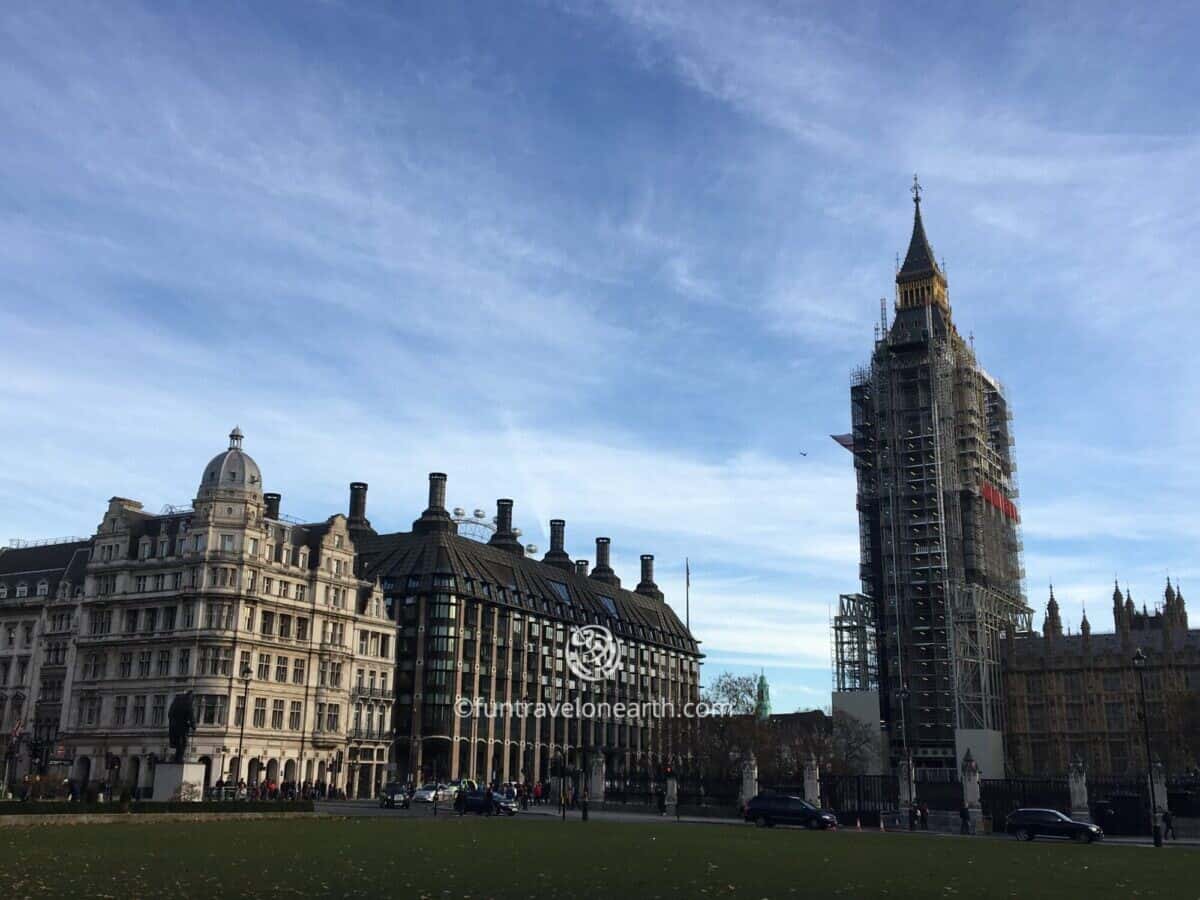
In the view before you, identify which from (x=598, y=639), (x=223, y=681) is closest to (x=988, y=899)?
(x=223, y=681)

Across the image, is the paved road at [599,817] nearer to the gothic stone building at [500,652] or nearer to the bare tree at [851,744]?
the gothic stone building at [500,652]

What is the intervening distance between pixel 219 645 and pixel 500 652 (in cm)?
4050

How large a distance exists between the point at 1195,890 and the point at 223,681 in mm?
72529

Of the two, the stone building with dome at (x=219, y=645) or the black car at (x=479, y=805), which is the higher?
the stone building with dome at (x=219, y=645)

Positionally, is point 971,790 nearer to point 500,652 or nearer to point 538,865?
point 538,865

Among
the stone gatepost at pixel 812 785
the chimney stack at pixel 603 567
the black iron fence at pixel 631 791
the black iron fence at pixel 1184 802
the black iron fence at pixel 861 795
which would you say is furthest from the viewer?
the chimney stack at pixel 603 567

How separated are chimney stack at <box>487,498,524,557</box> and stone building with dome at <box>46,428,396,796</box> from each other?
42.6 metres

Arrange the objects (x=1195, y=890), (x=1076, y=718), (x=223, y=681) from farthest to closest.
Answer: (x=1076, y=718), (x=223, y=681), (x=1195, y=890)

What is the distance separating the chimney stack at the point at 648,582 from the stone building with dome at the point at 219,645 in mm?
76302

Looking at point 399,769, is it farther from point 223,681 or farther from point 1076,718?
point 1076,718

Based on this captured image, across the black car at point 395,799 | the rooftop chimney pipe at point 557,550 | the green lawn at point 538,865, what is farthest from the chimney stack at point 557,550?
the green lawn at point 538,865

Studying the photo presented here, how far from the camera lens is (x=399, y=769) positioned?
356ft

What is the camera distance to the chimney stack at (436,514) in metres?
122

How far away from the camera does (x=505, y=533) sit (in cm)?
14075
